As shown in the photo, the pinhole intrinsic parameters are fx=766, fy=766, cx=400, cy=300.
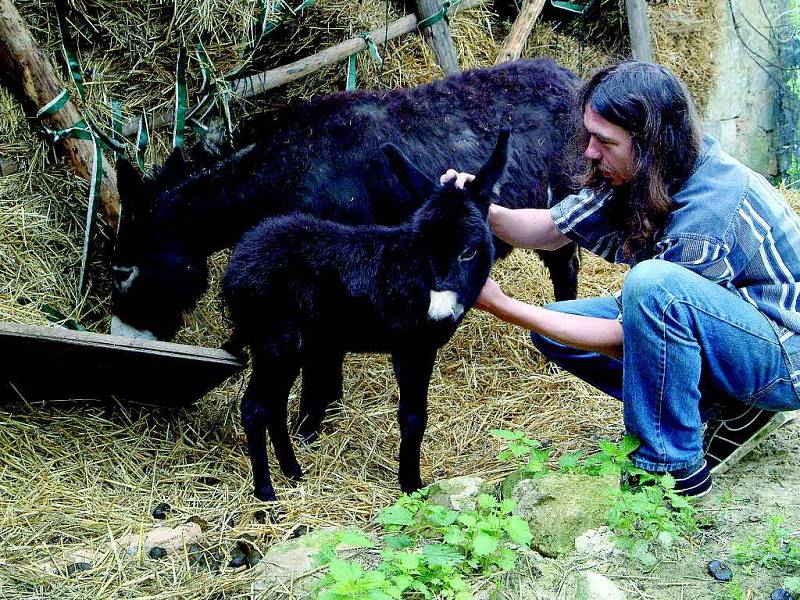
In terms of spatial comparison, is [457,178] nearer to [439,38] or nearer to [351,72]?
[351,72]

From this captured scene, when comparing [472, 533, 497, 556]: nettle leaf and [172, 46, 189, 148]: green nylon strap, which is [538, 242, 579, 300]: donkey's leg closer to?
[172, 46, 189, 148]: green nylon strap

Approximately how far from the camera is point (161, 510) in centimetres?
351

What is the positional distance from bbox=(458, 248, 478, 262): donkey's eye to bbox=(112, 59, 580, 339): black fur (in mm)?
785

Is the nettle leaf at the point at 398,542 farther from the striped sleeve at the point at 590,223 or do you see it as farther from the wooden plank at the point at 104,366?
the striped sleeve at the point at 590,223

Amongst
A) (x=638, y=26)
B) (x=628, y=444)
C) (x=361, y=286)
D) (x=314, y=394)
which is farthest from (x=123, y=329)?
(x=638, y=26)

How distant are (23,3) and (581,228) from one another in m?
3.63

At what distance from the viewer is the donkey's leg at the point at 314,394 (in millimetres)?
4129

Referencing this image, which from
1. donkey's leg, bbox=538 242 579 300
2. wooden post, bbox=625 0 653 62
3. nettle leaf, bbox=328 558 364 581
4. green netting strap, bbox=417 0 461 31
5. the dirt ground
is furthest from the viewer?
wooden post, bbox=625 0 653 62

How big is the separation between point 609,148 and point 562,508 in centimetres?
137

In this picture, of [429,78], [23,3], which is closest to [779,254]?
[429,78]

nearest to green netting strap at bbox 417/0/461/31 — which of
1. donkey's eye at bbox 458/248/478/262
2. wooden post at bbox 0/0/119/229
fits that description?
wooden post at bbox 0/0/119/229

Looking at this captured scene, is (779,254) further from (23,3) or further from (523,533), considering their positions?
(23,3)

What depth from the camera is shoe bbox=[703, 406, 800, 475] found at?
3.32 m

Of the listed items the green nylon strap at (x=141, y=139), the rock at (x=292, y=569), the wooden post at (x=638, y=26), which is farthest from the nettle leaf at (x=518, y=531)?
the wooden post at (x=638, y=26)
